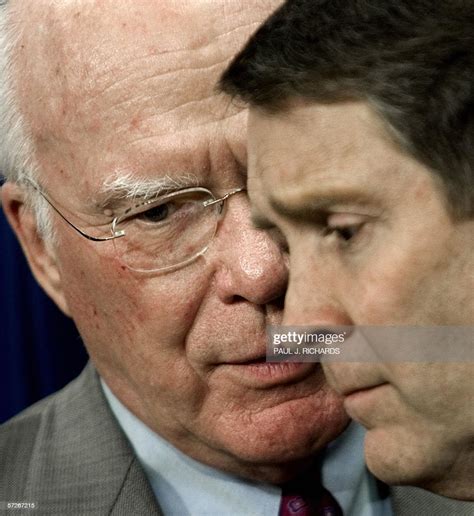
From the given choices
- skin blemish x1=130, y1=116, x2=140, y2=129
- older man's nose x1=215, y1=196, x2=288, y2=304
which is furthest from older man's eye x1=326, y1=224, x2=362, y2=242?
skin blemish x1=130, y1=116, x2=140, y2=129

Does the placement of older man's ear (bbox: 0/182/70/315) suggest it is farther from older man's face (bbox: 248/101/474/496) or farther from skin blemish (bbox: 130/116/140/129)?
older man's face (bbox: 248/101/474/496)

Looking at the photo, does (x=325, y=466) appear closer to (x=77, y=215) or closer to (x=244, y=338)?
(x=244, y=338)

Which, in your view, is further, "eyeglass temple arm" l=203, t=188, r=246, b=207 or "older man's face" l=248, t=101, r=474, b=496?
"eyeglass temple arm" l=203, t=188, r=246, b=207

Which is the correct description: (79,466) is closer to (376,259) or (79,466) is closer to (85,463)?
(85,463)

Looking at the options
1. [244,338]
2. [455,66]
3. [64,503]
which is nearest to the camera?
[455,66]

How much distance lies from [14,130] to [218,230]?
1.30 ft

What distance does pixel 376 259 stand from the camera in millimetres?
975

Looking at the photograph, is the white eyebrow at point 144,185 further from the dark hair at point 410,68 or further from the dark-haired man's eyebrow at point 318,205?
the dark hair at point 410,68

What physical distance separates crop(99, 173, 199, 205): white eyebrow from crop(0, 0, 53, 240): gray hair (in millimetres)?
202

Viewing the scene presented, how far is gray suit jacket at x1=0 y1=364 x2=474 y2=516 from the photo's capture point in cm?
151

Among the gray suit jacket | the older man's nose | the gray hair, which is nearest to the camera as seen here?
the older man's nose

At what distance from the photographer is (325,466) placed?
5.26ft

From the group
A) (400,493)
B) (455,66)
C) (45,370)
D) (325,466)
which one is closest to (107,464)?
(325,466)

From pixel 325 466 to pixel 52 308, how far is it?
2.80ft
